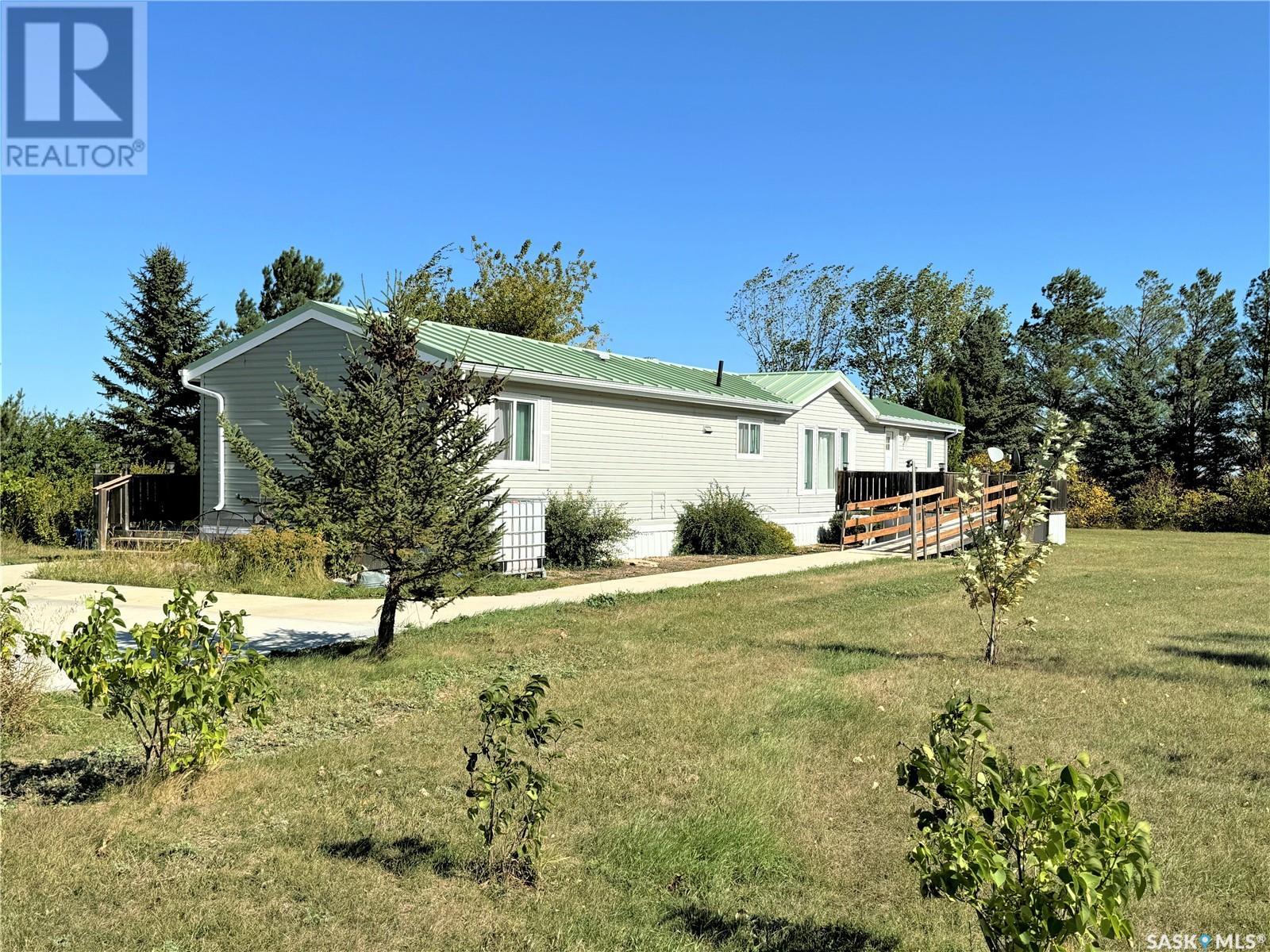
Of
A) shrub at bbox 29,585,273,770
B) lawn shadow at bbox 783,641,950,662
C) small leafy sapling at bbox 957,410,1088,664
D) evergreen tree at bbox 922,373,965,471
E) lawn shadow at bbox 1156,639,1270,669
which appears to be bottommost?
lawn shadow at bbox 1156,639,1270,669

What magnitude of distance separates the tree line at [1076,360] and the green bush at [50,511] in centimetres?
2559

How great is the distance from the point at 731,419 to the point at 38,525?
1455 cm

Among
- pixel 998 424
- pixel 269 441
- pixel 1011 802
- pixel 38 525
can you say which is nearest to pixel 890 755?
pixel 1011 802

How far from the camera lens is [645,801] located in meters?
4.93

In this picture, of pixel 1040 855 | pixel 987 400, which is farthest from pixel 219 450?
pixel 987 400

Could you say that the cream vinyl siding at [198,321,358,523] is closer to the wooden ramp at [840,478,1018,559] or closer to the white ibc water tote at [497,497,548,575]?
the white ibc water tote at [497,497,548,575]

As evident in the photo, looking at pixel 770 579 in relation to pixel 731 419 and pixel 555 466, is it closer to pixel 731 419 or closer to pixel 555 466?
pixel 555 466

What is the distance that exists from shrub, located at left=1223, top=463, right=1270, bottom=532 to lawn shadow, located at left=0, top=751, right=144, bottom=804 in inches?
1322

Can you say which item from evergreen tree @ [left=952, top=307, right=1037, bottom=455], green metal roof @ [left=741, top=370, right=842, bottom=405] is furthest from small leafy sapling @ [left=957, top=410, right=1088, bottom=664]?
evergreen tree @ [left=952, top=307, right=1037, bottom=455]

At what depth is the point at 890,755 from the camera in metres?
5.75

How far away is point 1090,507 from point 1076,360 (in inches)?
489

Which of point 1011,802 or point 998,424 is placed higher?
point 998,424

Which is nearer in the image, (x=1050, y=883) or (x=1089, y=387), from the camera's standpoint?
(x=1050, y=883)

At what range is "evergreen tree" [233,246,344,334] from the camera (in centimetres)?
3341
